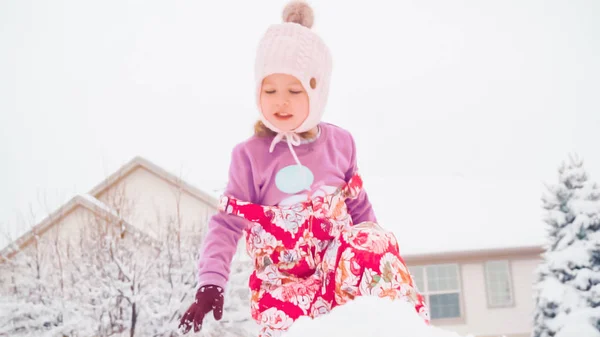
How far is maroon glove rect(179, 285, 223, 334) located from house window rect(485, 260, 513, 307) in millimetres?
13116

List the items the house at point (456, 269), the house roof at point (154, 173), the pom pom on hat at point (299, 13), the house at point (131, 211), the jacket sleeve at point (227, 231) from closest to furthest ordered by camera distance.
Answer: the jacket sleeve at point (227, 231)
the pom pom on hat at point (299, 13)
the house at point (131, 211)
the house roof at point (154, 173)
the house at point (456, 269)

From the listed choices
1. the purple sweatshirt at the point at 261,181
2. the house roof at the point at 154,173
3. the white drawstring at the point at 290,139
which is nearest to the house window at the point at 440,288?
the house roof at the point at 154,173

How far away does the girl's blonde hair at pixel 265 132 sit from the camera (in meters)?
2.10

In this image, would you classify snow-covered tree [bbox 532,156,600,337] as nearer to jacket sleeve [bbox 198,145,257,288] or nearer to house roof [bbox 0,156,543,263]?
house roof [bbox 0,156,543,263]

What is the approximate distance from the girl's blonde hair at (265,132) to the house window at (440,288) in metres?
12.2

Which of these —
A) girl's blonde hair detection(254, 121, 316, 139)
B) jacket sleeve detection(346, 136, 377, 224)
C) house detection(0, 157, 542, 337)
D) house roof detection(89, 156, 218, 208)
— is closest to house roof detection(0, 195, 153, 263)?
house detection(0, 157, 542, 337)

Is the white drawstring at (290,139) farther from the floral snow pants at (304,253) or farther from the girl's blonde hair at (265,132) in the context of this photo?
the floral snow pants at (304,253)

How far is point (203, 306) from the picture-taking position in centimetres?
181

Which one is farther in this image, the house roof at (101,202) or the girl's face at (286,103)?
the house roof at (101,202)

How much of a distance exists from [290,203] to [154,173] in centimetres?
1245

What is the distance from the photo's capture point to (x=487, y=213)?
51.1ft

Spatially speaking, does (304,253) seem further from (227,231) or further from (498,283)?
(498,283)

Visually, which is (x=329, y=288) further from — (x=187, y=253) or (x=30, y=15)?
(x=30, y=15)

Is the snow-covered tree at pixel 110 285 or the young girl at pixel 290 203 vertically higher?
the snow-covered tree at pixel 110 285
